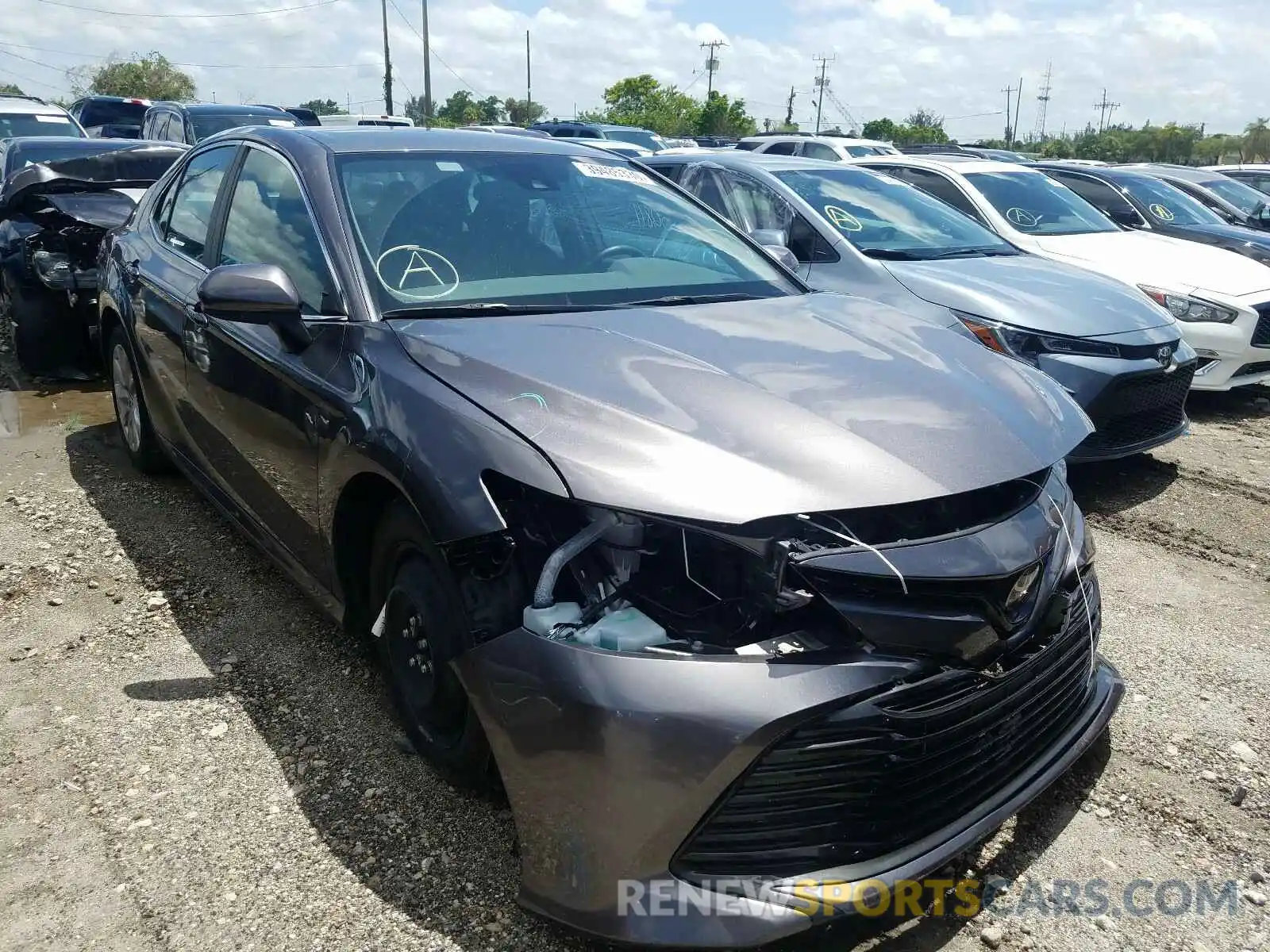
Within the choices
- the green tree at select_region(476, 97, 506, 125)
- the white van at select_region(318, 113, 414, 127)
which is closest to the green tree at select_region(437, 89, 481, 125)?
the green tree at select_region(476, 97, 506, 125)

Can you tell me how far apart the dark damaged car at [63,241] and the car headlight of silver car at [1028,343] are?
4865 millimetres

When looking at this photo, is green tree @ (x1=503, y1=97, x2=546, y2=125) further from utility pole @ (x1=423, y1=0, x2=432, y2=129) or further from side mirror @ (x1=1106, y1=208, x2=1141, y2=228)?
side mirror @ (x1=1106, y1=208, x2=1141, y2=228)

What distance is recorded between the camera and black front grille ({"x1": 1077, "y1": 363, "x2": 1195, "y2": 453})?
5039 millimetres

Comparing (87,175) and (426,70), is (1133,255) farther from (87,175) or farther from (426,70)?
(426,70)

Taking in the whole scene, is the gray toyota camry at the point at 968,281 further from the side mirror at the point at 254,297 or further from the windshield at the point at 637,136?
the windshield at the point at 637,136

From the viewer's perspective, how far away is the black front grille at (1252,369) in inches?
278

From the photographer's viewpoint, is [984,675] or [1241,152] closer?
[984,675]

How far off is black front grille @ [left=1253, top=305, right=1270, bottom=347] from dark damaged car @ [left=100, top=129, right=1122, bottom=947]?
16.4 feet

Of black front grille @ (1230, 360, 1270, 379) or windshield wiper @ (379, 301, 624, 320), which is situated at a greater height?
windshield wiper @ (379, 301, 624, 320)

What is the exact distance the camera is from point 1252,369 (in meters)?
7.14

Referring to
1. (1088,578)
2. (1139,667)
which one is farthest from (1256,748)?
(1088,578)

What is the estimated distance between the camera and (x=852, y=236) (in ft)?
20.3

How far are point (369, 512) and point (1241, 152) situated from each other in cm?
6632

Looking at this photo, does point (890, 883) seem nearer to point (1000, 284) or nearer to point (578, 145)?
point (578, 145)
